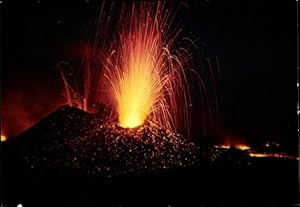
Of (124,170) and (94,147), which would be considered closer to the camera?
(124,170)

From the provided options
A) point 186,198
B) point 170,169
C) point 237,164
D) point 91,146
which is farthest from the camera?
point 237,164

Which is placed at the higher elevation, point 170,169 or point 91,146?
point 91,146

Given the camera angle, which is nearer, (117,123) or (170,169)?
(170,169)

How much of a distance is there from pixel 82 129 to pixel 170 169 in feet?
15.8

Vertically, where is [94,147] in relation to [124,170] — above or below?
above

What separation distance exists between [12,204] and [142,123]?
789 cm

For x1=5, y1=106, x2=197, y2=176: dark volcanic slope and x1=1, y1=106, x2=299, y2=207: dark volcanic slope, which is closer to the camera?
x1=1, y1=106, x2=299, y2=207: dark volcanic slope

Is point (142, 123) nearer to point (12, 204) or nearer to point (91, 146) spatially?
point (91, 146)

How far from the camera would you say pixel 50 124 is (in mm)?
18094

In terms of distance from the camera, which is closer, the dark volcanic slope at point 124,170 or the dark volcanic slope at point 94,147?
the dark volcanic slope at point 124,170

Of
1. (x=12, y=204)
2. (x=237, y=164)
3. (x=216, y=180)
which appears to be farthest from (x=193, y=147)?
(x=12, y=204)

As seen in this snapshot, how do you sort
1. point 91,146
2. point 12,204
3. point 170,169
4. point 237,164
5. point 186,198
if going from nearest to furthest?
point 12,204, point 186,198, point 170,169, point 91,146, point 237,164

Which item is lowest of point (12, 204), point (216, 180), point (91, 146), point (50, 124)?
point (12, 204)

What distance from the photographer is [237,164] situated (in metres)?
17.5
